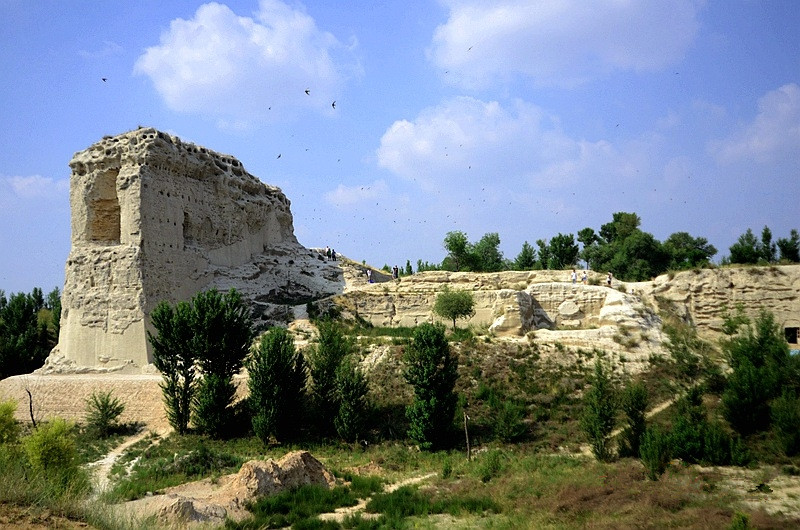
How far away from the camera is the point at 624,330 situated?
24.9 metres

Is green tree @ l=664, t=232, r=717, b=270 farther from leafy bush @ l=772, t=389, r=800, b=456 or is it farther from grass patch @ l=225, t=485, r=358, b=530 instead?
grass patch @ l=225, t=485, r=358, b=530

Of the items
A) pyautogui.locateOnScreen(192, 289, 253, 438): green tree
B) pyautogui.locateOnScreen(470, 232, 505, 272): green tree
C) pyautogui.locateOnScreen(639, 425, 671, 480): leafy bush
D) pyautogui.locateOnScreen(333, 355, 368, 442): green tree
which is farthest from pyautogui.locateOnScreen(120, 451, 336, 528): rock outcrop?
pyautogui.locateOnScreen(470, 232, 505, 272): green tree

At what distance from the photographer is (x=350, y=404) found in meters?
20.6

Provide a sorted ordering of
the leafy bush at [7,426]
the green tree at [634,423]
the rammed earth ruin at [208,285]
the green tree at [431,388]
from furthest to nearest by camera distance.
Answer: the rammed earth ruin at [208,285] < the green tree at [431,388] < the green tree at [634,423] < the leafy bush at [7,426]

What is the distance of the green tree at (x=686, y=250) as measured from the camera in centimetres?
4306

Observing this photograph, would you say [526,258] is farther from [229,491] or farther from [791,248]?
[229,491]

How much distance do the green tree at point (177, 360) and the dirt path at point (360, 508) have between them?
29.6 feet

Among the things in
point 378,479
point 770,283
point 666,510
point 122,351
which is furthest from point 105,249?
point 770,283

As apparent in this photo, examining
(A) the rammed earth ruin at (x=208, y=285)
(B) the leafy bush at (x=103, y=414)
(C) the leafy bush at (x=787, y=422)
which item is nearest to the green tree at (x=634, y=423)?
(C) the leafy bush at (x=787, y=422)

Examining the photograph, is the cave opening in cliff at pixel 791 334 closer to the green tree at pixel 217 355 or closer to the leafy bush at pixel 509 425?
the leafy bush at pixel 509 425

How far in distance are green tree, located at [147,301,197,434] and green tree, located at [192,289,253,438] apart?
318 millimetres

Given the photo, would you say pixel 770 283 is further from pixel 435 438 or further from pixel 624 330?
pixel 435 438

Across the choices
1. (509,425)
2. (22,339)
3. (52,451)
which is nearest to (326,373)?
(509,425)

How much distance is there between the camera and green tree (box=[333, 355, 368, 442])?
20438 mm
